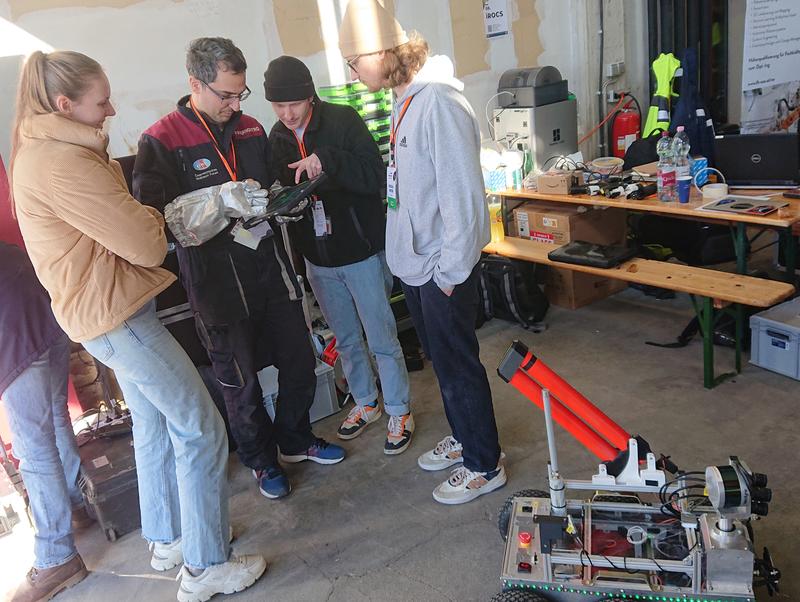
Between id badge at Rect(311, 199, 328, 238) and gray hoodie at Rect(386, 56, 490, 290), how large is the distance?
542mm

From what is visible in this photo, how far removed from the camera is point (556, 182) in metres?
4.04

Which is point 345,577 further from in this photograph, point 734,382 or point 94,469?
point 734,382

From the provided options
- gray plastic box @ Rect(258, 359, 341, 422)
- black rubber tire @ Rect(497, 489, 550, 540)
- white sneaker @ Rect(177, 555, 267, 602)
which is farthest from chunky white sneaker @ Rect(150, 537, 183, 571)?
black rubber tire @ Rect(497, 489, 550, 540)

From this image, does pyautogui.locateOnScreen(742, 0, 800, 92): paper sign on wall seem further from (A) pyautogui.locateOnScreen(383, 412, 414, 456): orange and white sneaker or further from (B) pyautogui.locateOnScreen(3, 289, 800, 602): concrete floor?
(A) pyautogui.locateOnScreen(383, 412, 414, 456): orange and white sneaker

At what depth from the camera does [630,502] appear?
1981 millimetres

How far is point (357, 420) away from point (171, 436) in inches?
46.7

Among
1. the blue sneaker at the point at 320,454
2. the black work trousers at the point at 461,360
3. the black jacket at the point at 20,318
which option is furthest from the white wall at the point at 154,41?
the black work trousers at the point at 461,360

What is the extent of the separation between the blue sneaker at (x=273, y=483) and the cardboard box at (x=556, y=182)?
7.43 ft

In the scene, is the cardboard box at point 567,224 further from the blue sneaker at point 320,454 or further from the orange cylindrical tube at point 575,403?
the orange cylindrical tube at point 575,403

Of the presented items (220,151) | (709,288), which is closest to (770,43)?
(709,288)

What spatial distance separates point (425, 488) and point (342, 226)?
108cm

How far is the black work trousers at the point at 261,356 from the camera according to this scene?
257 cm

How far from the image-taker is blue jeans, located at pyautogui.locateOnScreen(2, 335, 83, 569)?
2332 millimetres

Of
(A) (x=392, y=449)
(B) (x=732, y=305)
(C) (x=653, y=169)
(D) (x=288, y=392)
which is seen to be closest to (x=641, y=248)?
(C) (x=653, y=169)
